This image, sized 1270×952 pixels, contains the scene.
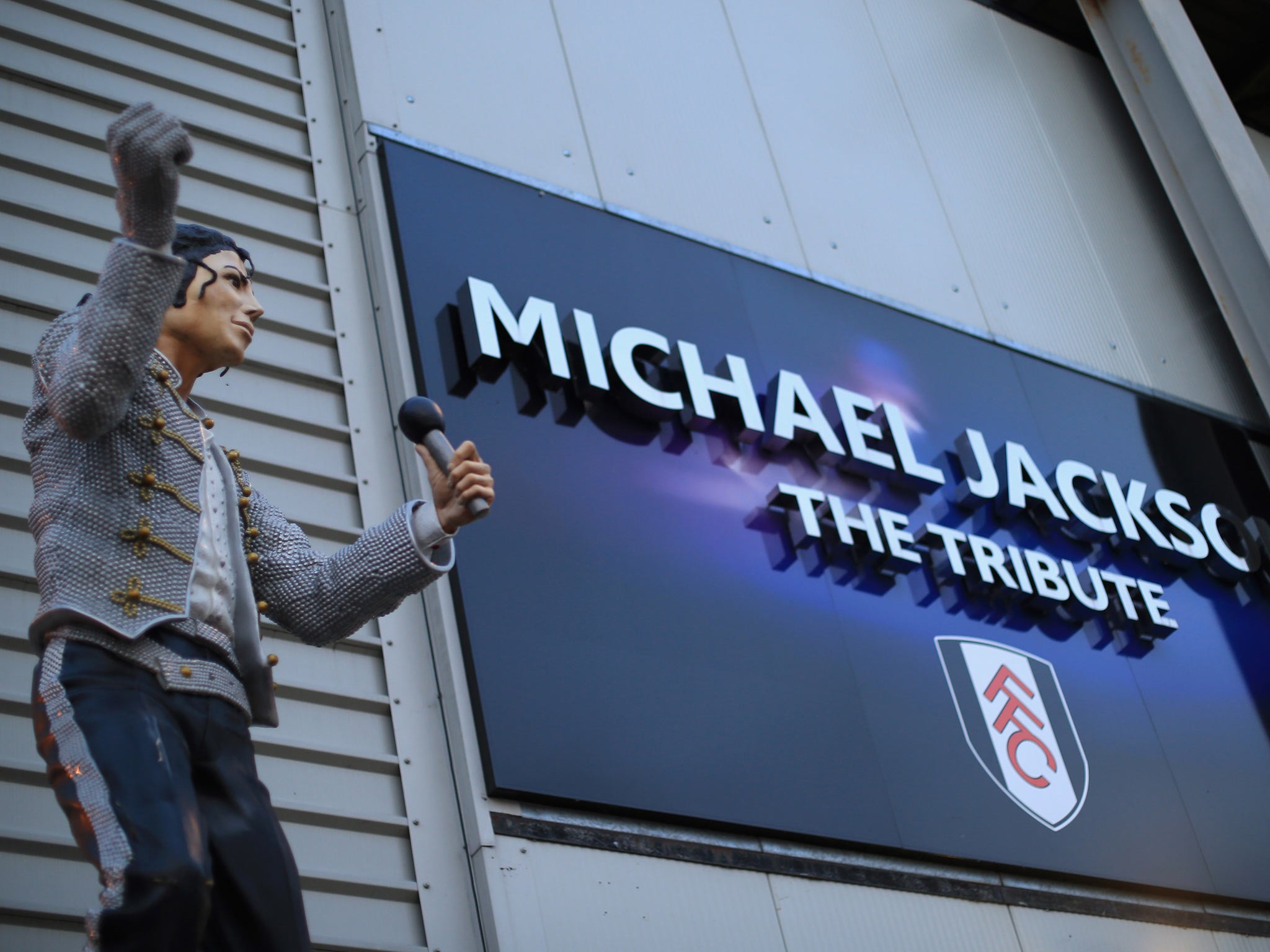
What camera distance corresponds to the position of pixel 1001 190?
26.1ft

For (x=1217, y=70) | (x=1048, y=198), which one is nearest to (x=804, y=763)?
(x=1048, y=198)

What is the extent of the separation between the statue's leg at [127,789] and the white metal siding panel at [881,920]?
268 centimetres

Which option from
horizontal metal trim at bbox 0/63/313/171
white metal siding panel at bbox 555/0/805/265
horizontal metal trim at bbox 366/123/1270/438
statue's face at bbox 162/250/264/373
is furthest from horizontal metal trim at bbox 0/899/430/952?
white metal siding panel at bbox 555/0/805/265

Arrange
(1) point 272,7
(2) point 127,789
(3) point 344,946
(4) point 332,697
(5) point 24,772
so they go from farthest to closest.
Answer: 1. (1) point 272,7
2. (4) point 332,697
3. (3) point 344,946
4. (5) point 24,772
5. (2) point 127,789

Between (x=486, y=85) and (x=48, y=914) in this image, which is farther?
(x=486, y=85)

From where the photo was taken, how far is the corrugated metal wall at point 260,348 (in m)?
3.69

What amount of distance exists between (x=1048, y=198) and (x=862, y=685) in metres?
4.01

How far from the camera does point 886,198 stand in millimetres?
7309

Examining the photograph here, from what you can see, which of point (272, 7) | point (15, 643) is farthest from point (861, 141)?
point (15, 643)

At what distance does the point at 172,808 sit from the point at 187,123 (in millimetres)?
3416

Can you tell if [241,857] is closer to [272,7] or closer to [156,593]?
[156,593]

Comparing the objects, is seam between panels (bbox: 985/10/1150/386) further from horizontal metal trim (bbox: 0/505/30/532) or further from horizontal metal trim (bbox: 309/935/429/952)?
horizontal metal trim (bbox: 0/505/30/532)

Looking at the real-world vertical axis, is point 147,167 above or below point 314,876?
above

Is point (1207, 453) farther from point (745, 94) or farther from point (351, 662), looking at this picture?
point (351, 662)
